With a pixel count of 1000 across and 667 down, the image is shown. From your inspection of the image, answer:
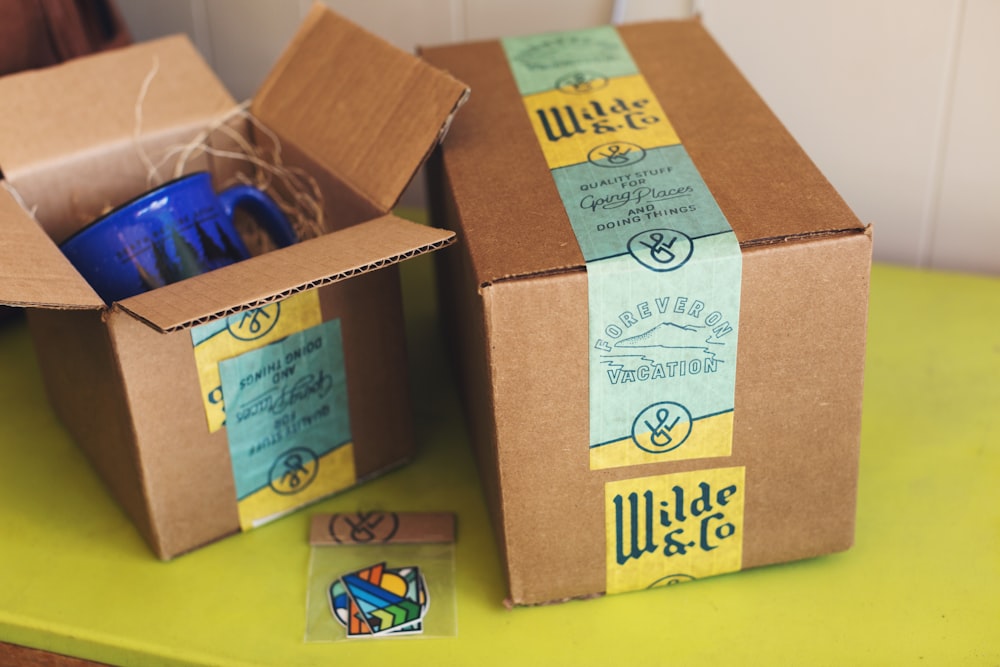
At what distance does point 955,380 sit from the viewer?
1001 millimetres

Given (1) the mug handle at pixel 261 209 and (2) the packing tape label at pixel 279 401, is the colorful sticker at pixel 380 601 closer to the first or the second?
(2) the packing tape label at pixel 279 401

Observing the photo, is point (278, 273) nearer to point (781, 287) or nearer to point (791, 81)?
point (781, 287)

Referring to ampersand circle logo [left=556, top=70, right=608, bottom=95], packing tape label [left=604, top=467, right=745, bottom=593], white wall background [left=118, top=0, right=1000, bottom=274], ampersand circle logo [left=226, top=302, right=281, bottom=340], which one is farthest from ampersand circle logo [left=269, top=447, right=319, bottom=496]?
white wall background [left=118, top=0, right=1000, bottom=274]

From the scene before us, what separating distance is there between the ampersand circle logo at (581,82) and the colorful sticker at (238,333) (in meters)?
0.28

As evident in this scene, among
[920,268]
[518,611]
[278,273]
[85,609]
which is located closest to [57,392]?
[85,609]

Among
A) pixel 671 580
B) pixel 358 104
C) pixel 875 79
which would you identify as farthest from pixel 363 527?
pixel 875 79

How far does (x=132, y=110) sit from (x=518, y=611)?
579 mm

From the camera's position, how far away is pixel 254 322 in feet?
2.62

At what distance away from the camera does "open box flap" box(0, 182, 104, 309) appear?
2.30 ft

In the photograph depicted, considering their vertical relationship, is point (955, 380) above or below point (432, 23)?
below

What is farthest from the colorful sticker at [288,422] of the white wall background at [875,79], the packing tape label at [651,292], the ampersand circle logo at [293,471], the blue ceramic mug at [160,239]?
the white wall background at [875,79]

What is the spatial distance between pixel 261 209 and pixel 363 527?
28 cm

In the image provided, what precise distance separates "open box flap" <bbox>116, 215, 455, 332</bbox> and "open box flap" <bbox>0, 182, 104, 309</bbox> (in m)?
0.04

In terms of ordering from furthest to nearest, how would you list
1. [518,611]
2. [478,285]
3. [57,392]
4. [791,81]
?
[791,81]
[57,392]
[518,611]
[478,285]
